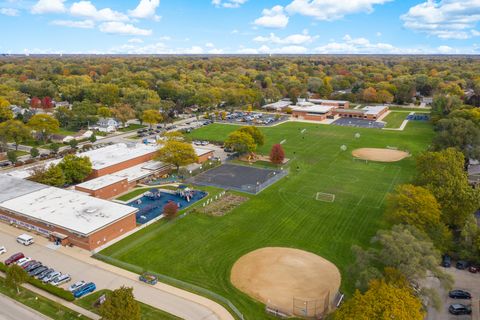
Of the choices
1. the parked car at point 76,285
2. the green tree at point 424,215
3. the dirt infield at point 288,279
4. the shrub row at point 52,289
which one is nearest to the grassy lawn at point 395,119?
the green tree at point 424,215

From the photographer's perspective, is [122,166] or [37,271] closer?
[37,271]

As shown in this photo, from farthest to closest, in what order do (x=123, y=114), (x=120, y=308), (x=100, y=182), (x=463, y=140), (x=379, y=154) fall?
(x=123, y=114) < (x=379, y=154) < (x=463, y=140) < (x=100, y=182) < (x=120, y=308)

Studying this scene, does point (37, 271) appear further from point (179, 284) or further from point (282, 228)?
point (282, 228)

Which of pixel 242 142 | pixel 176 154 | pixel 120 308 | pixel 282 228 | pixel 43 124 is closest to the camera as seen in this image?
pixel 120 308

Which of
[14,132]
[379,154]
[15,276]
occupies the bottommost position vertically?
[379,154]

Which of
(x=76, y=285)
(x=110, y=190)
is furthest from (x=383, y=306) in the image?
(x=110, y=190)

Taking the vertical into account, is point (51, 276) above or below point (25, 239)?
below

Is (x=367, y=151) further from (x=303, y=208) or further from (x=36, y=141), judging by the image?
(x=36, y=141)

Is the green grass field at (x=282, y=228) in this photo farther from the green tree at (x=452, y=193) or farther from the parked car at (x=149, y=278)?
the green tree at (x=452, y=193)
